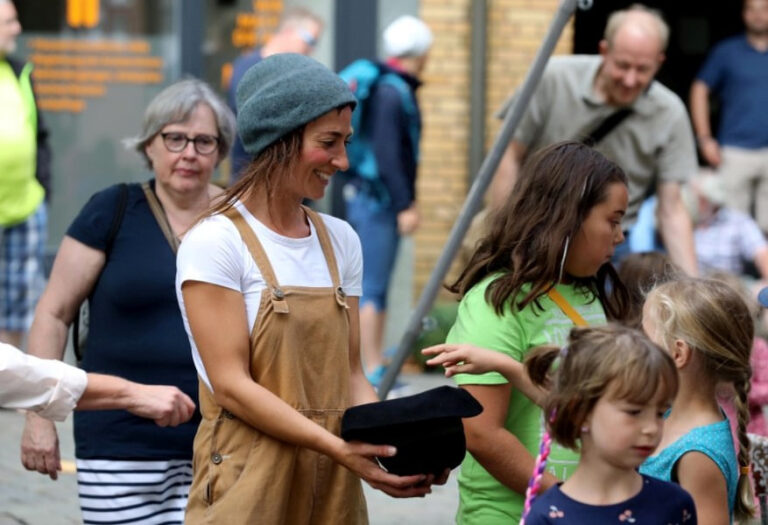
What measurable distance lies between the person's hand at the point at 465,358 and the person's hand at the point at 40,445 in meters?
1.44

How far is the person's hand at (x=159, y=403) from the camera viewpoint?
140 inches

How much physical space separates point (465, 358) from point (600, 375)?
40cm

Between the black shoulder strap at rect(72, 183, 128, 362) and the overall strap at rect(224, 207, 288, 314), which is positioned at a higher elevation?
the overall strap at rect(224, 207, 288, 314)

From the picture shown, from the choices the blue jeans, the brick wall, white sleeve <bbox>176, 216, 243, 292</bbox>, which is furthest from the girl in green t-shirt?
the brick wall

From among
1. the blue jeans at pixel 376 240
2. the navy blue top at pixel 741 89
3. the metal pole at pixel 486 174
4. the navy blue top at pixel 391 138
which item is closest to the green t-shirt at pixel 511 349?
the metal pole at pixel 486 174

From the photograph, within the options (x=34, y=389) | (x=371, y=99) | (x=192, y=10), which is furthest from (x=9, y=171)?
(x=34, y=389)

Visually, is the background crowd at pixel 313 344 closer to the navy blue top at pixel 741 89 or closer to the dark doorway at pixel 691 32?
the navy blue top at pixel 741 89

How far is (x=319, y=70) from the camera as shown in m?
3.46

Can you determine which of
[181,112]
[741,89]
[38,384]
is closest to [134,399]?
[38,384]

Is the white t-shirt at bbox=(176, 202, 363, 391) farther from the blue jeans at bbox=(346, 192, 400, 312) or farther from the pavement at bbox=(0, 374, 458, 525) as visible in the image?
the blue jeans at bbox=(346, 192, 400, 312)

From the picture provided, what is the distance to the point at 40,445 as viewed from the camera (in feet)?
14.3

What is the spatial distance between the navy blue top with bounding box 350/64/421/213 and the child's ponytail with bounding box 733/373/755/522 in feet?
15.8

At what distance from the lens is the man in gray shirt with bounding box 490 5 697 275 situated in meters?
6.25

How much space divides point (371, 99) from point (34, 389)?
212 inches
